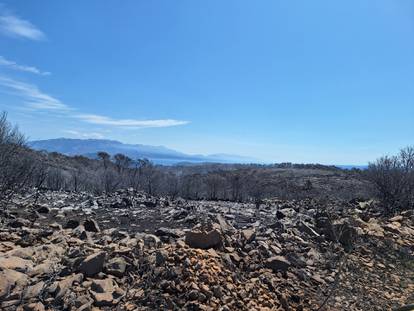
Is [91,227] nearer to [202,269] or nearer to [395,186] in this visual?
[202,269]

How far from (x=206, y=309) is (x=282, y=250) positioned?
270 cm

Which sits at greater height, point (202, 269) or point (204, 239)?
point (204, 239)

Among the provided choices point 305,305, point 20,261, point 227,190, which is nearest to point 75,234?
point 20,261

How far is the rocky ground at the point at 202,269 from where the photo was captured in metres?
4.86

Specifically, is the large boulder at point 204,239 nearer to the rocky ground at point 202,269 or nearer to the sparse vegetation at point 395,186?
the rocky ground at point 202,269

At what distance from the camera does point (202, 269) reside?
5.47m

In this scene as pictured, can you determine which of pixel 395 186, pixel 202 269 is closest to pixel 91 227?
pixel 202 269

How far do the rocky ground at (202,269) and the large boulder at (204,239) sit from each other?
0.05 ft

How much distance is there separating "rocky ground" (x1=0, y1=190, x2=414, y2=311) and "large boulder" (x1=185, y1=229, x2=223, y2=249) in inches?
0.6

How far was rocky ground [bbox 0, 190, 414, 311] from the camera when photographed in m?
4.86

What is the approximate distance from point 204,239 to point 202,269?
925 millimetres

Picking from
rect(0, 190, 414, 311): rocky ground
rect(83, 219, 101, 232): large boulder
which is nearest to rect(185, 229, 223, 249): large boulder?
rect(0, 190, 414, 311): rocky ground

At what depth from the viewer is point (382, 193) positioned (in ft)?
49.5

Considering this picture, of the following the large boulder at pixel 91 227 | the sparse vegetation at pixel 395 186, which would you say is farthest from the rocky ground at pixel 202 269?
the sparse vegetation at pixel 395 186
